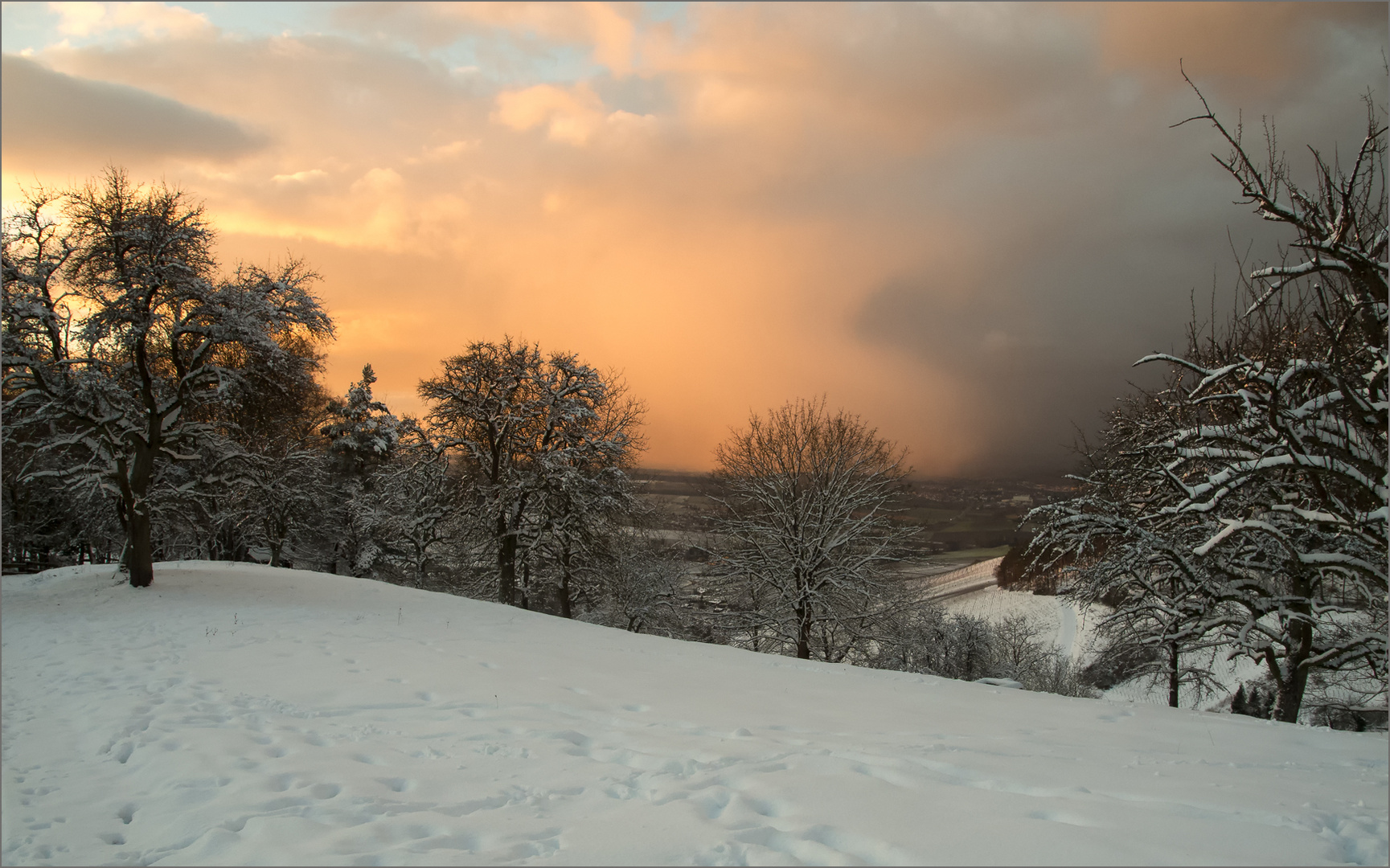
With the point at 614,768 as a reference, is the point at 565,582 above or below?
below

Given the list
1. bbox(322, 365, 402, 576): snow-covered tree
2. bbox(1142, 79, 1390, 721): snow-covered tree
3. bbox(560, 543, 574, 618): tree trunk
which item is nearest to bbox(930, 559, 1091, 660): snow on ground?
bbox(560, 543, 574, 618): tree trunk

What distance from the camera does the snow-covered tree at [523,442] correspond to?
22.7 metres

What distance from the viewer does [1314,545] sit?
1140 cm

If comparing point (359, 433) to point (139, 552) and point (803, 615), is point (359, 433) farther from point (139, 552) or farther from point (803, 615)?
point (803, 615)

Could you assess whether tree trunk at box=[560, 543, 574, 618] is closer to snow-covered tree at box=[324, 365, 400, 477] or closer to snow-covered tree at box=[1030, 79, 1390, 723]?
snow-covered tree at box=[324, 365, 400, 477]

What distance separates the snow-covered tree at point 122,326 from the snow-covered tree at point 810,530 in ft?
44.4

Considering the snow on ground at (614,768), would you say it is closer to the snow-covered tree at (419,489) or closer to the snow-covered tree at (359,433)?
the snow-covered tree at (419,489)

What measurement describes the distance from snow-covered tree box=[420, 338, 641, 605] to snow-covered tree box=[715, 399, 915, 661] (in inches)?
188

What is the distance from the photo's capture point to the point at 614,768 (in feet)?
16.3

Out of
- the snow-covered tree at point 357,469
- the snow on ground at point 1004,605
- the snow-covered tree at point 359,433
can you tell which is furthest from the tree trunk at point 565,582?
the snow on ground at point 1004,605

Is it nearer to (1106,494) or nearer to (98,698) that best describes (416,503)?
(98,698)

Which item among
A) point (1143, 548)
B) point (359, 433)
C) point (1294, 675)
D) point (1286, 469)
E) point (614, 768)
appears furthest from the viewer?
point (359, 433)

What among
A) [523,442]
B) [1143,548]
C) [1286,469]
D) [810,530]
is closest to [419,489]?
[523,442]

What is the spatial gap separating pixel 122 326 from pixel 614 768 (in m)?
16.7
